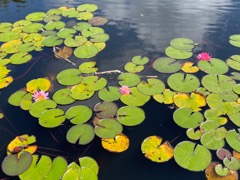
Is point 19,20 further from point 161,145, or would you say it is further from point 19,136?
point 161,145

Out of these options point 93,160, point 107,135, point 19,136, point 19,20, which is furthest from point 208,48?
point 19,20

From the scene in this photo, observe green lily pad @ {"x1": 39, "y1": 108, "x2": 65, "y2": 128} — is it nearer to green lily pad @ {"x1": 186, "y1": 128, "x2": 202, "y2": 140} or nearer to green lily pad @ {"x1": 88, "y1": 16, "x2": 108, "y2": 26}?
green lily pad @ {"x1": 186, "y1": 128, "x2": 202, "y2": 140}

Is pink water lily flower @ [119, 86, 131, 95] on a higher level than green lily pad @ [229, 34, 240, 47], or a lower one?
lower

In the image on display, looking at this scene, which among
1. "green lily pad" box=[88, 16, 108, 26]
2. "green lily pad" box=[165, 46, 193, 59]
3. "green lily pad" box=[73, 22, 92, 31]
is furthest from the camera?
"green lily pad" box=[88, 16, 108, 26]

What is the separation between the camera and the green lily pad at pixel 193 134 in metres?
3.00

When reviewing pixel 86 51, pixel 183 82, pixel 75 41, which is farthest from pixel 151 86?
pixel 75 41

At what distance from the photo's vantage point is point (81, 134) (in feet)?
10.0

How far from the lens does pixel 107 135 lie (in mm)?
3012

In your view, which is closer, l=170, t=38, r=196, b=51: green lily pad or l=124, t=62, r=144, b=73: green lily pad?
l=124, t=62, r=144, b=73: green lily pad

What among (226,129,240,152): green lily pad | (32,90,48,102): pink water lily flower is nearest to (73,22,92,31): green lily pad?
(32,90,48,102): pink water lily flower

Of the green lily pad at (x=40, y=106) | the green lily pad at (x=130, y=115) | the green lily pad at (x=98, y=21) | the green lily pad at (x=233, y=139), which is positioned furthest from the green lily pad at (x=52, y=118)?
the green lily pad at (x=98, y=21)

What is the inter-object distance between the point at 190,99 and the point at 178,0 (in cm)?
341

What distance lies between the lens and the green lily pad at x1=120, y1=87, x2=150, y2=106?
3.43 m

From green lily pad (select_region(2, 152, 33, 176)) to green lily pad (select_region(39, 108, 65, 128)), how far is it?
17.8 inches
